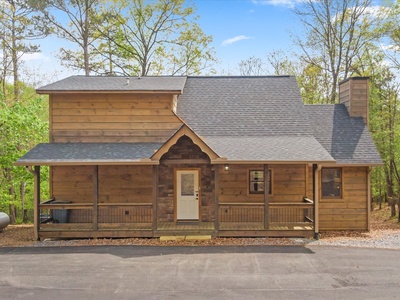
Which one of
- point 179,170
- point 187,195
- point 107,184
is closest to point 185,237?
point 187,195

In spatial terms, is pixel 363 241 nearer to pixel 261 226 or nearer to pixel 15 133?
pixel 261 226

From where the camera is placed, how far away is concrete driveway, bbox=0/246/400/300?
7.15 metres

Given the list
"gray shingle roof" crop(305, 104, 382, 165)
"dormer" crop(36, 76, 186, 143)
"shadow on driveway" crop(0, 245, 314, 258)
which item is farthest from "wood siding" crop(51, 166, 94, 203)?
"gray shingle roof" crop(305, 104, 382, 165)

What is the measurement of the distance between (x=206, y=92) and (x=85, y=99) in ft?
17.5

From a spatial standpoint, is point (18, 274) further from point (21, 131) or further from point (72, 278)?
point (21, 131)

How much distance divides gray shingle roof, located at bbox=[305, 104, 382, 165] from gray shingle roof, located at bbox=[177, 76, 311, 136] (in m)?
1.05

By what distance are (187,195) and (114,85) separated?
532 centimetres

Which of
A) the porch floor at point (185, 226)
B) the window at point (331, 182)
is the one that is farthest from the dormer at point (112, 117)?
the window at point (331, 182)

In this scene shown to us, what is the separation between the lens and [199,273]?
8352 millimetres

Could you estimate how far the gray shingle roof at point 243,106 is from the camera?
13938 millimetres

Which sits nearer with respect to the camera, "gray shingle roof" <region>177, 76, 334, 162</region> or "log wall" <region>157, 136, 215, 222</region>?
"gray shingle roof" <region>177, 76, 334, 162</region>

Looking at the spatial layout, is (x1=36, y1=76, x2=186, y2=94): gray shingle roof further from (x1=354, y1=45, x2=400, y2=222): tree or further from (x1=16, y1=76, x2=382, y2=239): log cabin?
(x1=354, y1=45, x2=400, y2=222): tree

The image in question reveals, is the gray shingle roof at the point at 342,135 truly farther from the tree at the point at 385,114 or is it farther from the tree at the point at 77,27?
the tree at the point at 77,27

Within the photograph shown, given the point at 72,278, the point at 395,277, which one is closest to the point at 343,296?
the point at 395,277
